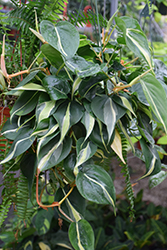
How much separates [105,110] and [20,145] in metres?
0.25

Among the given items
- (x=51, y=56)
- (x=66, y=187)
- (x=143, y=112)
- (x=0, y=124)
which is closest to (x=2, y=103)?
(x=0, y=124)

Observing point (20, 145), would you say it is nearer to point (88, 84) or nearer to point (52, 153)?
point (52, 153)

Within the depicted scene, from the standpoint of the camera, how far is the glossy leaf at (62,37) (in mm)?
457

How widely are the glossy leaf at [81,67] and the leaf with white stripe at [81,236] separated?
379mm

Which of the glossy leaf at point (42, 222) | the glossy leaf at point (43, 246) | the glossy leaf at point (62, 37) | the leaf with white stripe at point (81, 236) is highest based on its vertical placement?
the glossy leaf at point (62, 37)

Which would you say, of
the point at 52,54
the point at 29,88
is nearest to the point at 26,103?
the point at 29,88

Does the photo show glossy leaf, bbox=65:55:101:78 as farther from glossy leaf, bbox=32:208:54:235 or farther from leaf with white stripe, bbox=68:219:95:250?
glossy leaf, bbox=32:208:54:235

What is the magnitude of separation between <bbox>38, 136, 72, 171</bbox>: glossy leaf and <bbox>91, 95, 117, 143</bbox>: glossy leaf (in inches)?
4.4

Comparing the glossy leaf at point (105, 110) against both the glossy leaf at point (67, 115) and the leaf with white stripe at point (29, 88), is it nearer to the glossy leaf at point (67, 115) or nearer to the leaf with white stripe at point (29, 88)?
the glossy leaf at point (67, 115)

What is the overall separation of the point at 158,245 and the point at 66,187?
1.18m

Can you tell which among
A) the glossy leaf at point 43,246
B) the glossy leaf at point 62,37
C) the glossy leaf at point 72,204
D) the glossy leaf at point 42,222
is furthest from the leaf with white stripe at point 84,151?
the glossy leaf at point 43,246

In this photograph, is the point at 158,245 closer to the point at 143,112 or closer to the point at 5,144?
the point at 143,112

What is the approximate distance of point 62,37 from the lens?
49 cm

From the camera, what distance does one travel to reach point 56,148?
20.1 inches
